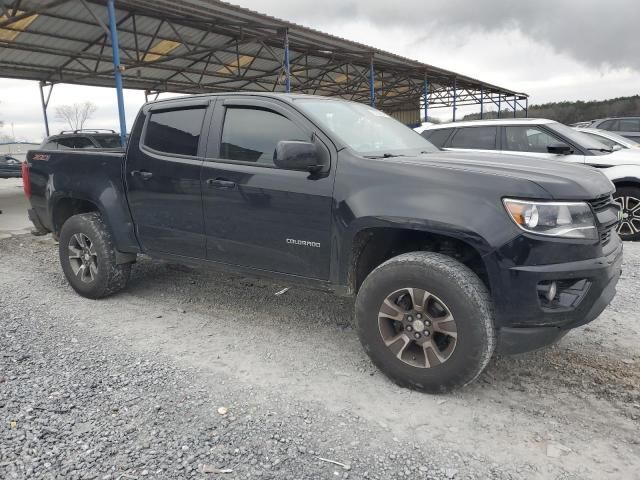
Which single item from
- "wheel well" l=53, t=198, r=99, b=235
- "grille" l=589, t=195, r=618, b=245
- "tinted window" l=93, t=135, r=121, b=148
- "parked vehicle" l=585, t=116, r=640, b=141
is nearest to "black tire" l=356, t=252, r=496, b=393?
"grille" l=589, t=195, r=618, b=245

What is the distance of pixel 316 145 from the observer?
3.06m

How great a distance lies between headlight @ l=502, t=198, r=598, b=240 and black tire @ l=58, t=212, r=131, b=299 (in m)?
3.46

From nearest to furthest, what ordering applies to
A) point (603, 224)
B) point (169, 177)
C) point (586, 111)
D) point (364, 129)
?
point (603, 224), point (364, 129), point (169, 177), point (586, 111)

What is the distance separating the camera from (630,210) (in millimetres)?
6609

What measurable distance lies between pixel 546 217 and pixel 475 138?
16.6 feet

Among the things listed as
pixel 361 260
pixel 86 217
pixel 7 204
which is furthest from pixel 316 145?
pixel 7 204

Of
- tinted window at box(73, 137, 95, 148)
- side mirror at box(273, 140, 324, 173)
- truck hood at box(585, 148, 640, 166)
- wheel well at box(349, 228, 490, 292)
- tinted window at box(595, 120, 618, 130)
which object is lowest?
wheel well at box(349, 228, 490, 292)

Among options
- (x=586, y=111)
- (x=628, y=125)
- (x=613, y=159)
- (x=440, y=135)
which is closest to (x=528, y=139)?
(x=613, y=159)

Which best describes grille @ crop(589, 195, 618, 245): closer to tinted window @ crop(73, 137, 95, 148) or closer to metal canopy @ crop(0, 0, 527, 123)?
metal canopy @ crop(0, 0, 527, 123)

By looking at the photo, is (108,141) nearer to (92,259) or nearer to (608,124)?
(92,259)

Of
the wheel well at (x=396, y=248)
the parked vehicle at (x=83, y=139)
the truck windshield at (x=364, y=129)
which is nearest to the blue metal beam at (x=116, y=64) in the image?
the parked vehicle at (x=83, y=139)

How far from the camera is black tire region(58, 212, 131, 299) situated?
4309mm

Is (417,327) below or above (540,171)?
below

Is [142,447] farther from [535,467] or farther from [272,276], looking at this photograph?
[535,467]
